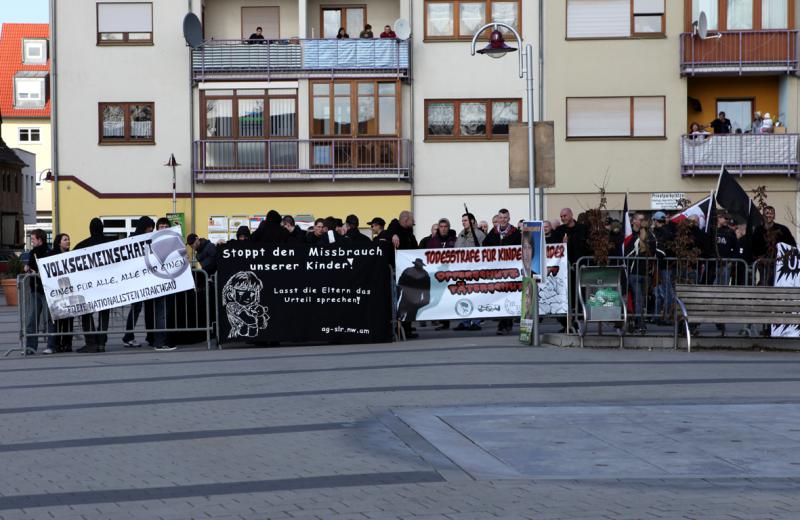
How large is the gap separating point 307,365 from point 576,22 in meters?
27.0

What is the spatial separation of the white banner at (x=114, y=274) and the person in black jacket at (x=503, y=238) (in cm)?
490

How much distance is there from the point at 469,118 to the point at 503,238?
2041 cm

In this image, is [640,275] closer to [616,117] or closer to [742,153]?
[616,117]

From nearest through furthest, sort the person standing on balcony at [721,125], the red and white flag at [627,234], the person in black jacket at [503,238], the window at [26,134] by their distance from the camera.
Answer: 1. the red and white flag at [627,234]
2. the person in black jacket at [503,238]
3. the person standing on balcony at [721,125]
4. the window at [26,134]

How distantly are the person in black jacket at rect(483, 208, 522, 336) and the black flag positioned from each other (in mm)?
3098

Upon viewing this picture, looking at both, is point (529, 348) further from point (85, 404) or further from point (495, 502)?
point (495, 502)

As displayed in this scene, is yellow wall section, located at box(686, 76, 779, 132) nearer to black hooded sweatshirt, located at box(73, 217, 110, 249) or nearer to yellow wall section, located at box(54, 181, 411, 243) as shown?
yellow wall section, located at box(54, 181, 411, 243)

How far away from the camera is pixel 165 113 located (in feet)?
134

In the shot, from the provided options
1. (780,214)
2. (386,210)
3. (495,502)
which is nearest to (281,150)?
(386,210)

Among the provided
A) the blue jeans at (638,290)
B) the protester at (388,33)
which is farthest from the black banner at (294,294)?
the protester at (388,33)

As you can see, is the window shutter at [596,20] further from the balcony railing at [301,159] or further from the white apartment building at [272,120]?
the balcony railing at [301,159]

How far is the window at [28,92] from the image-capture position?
98.8m

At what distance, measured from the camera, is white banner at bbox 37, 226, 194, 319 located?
1822 cm

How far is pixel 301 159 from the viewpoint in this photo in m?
40.6
